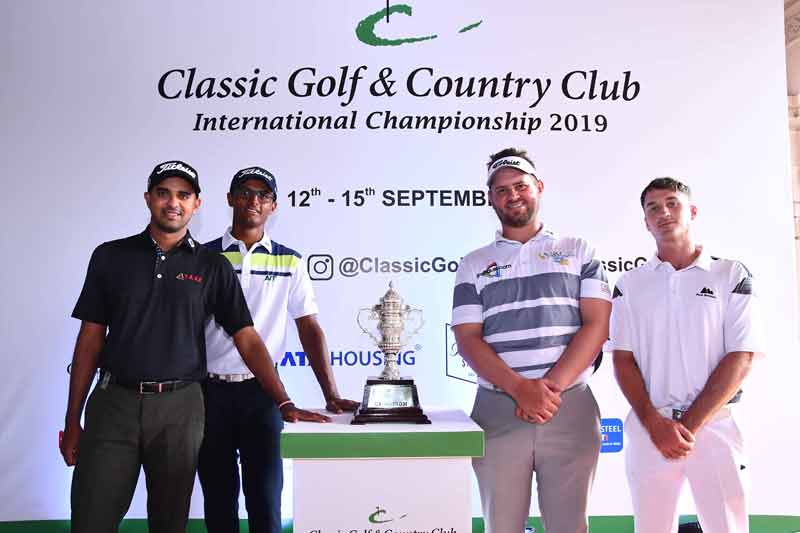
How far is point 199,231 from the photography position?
3188 mm

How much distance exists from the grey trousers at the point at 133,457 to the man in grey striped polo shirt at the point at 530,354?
864mm

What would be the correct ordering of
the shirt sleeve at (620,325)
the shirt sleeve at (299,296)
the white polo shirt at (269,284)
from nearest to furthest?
1. the shirt sleeve at (620,325)
2. the white polo shirt at (269,284)
3. the shirt sleeve at (299,296)

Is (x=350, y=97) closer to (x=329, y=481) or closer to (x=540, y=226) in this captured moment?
(x=540, y=226)

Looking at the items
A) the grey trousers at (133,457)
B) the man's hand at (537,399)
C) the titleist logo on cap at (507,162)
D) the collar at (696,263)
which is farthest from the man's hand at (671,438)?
the grey trousers at (133,457)

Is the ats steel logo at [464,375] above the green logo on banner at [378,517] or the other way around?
above

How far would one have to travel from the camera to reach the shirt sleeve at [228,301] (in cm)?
227

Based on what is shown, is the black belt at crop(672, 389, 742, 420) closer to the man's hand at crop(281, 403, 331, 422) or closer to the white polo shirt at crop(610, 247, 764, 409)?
the white polo shirt at crop(610, 247, 764, 409)

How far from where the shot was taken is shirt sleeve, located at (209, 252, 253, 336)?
227cm

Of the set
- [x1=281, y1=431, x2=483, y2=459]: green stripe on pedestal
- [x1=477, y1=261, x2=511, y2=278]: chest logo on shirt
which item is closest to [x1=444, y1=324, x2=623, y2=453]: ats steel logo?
[x1=477, y1=261, x2=511, y2=278]: chest logo on shirt

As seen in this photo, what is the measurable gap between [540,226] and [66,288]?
2129 mm

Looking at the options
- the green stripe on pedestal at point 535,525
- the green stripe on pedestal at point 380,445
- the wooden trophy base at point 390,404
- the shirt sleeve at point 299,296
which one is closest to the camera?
the green stripe on pedestal at point 380,445

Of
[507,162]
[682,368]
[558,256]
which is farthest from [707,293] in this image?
[507,162]

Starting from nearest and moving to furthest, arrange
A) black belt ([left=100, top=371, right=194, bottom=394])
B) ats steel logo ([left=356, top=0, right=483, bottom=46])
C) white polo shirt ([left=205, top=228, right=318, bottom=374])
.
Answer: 1. black belt ([left=100, top=371, right=194, bottom=394])
2. white polo shirt ([left=205, top=228, right=318, bottom=374])
3. ats steel logo ([left=356, top=0, right=483, bottom=46])

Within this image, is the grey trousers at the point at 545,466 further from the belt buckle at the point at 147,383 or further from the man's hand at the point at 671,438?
the belt buckle at the point at 147,383
